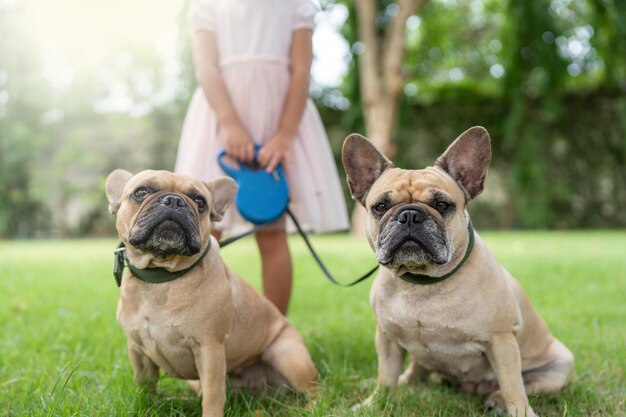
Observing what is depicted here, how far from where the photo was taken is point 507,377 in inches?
100

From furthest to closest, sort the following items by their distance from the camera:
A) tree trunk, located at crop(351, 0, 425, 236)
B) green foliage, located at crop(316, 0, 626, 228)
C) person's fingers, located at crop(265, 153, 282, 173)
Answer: green foliage, located at crop(316, 0, 626, 228) < tree trunk, located at crop(351, 0, 425, 236) < person's fingers, located at crop(265, 153, 282, 173)

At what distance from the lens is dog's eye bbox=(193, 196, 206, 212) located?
2664 millimetres

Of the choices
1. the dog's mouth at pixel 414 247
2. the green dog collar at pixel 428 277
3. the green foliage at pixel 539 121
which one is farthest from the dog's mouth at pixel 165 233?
the green foliage at pixel 539 121

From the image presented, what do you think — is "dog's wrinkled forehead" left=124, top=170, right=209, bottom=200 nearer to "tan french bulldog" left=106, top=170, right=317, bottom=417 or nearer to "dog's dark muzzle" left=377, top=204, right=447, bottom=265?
"tan french bulldog" left=106, top=170, right=317, bottom=417

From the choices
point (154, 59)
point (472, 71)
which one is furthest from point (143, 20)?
point (472, 71)

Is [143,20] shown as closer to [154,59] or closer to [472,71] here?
[154,59]

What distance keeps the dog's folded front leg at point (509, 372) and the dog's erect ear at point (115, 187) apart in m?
1.73

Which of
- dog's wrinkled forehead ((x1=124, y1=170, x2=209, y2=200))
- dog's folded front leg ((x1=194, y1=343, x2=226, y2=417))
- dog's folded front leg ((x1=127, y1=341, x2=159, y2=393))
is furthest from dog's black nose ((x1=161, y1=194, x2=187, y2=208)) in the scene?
dog's folded front leg ((x1=127, y1=341, x2=159, y2=393))

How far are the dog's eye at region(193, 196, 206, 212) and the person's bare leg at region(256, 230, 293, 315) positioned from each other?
1.22 metres

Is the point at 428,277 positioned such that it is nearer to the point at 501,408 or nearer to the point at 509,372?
the point at 509,372

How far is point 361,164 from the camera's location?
2924mm

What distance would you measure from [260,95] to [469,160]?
1.54m

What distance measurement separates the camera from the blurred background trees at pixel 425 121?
46.6 ft

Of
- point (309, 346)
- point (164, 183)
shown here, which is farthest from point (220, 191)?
point (309, 346)
